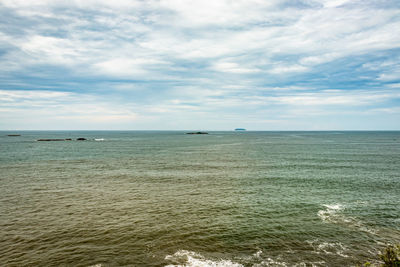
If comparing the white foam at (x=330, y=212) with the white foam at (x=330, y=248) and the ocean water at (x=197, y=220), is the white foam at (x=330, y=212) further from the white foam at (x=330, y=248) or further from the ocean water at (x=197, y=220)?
the white foam at (x=330, y=248)

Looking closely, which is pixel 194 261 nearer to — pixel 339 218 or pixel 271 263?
pixel 271 263

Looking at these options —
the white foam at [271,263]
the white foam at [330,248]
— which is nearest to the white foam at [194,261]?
the white foam at [271,263]

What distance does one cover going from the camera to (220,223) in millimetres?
27531

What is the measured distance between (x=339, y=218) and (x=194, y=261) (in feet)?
62.8

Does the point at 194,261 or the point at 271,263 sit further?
the point at 194,261

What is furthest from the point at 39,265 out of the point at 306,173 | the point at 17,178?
the point at 306,173

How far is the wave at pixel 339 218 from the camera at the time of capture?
26050 mm

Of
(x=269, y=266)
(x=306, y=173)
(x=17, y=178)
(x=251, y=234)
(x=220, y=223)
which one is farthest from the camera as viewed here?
(x=306, y=173)

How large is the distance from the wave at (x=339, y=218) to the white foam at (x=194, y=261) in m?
14.9

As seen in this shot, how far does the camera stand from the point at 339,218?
2875 centimetres

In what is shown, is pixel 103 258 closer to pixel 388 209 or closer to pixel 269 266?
pixel 269 266

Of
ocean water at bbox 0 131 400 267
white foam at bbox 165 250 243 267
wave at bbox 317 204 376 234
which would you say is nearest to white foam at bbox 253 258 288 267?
ocean water at bbox 0 131 400 267

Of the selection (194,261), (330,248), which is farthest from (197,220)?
(330,248)

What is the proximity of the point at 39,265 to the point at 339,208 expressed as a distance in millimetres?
33824
